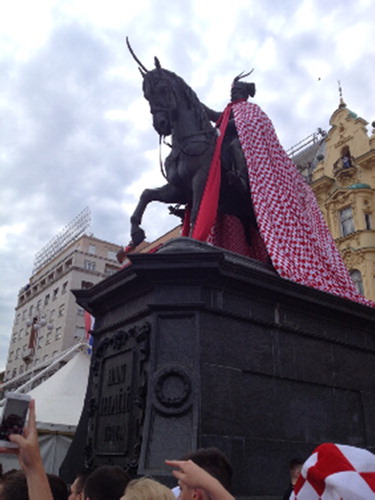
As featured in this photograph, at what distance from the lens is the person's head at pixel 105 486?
2.87 m

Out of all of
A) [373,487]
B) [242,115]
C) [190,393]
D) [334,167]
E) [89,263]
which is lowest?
[373,487]

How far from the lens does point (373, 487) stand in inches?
60.4

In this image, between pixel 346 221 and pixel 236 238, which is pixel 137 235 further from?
pixel 346 221

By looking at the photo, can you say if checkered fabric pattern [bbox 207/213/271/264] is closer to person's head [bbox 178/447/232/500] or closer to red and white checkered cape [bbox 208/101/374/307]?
red and white checkered cape [bbox 208/101/374/307]

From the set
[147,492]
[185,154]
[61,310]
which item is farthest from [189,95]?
[61,310]

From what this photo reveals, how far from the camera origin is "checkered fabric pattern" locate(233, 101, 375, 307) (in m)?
6.96

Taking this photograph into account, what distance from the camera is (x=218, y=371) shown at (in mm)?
5066

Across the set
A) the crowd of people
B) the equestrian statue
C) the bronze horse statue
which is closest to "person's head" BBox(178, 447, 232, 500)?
the crowd of people

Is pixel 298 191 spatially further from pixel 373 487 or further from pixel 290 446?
pixel 373 487

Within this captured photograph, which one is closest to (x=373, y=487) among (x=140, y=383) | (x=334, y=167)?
(x=140, y=383)

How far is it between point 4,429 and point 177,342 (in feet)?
10.7

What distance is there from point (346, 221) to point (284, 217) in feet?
75.1

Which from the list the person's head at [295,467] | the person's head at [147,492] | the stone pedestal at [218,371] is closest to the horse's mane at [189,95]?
the stone pedestal at [218,371]

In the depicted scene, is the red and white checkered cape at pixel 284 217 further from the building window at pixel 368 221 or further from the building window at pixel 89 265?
the building window at pixel 89 265
